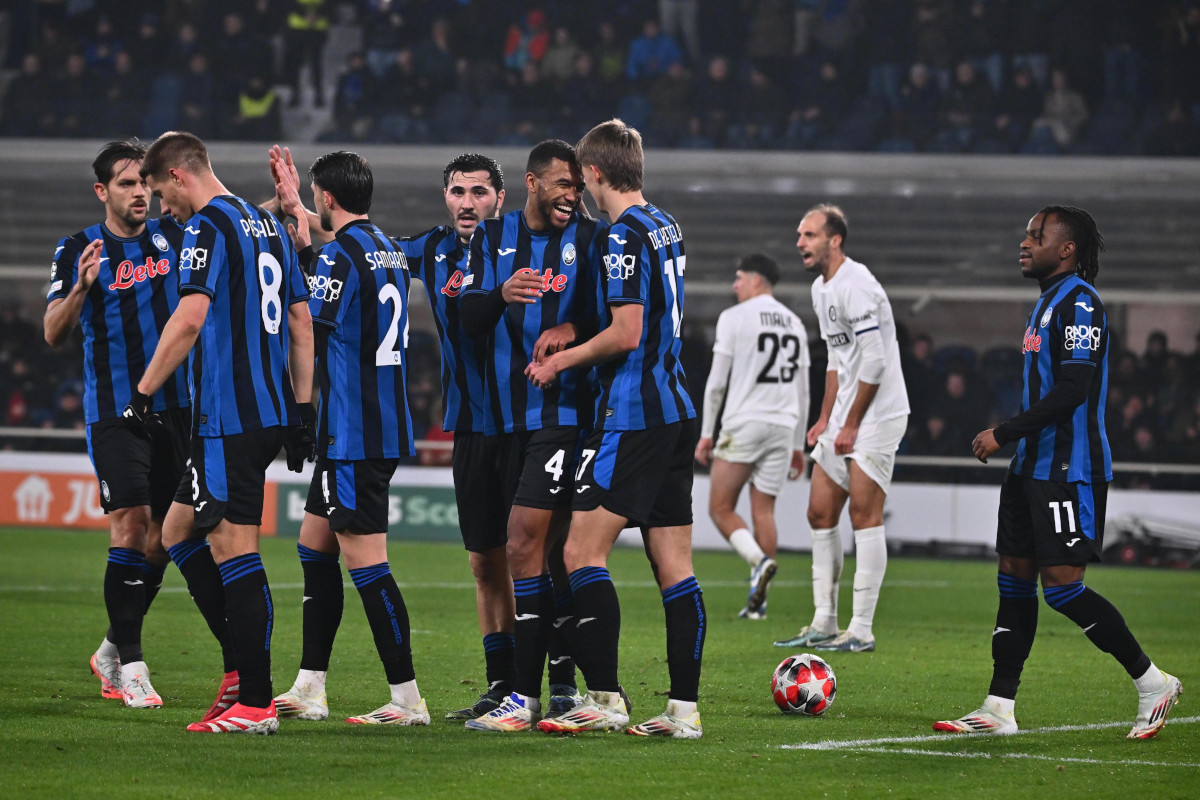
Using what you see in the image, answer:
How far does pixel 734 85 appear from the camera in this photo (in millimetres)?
22172

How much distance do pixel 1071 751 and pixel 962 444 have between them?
12615 mm

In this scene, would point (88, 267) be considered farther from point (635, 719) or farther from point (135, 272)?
point (635, 719)

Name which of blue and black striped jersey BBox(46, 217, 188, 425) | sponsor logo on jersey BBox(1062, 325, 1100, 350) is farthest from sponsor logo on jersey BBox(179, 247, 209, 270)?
sponsor logo on jersey BBox(1062, 325, 1100, 350)

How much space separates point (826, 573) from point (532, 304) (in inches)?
152

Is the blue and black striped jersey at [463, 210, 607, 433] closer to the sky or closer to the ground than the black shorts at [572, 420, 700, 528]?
closer to the sky

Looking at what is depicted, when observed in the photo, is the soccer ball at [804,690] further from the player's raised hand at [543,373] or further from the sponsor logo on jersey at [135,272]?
the sponsor logo on jersey at [135,272]

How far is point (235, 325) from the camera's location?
5.27 metres

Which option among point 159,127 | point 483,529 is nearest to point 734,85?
point 159,127

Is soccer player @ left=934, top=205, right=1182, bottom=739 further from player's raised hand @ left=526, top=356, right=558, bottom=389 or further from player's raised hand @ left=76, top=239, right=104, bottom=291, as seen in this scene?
player's raised hand @ left=76, top=239, right=104, bottom=291

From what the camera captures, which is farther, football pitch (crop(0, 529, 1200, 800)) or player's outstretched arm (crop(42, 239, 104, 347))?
player's outstretched arm (crop(42, 239, 104, 347))

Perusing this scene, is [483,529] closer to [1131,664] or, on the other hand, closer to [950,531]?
[1131,664]

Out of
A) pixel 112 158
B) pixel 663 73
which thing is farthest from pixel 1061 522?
pixel 663 73

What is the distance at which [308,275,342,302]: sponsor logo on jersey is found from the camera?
536 centimetres

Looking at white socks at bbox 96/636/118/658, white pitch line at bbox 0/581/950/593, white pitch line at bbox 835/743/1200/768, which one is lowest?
white pitch line at bbox 0/581/950/593
